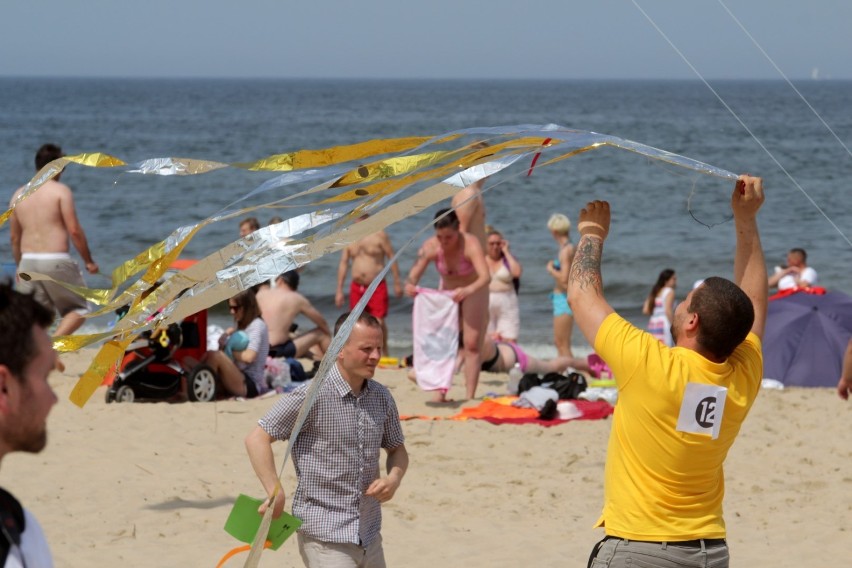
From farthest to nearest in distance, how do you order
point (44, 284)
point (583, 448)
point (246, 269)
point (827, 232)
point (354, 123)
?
point (354, 123) < point (827, 232) < point (44, 284) < point (583, 448) < point (246, 269)

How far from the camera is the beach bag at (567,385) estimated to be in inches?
370

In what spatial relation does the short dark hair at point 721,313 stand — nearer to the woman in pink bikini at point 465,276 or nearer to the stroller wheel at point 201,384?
the woman in pink bikini at point 465,276

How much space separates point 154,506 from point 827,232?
70.7 ft

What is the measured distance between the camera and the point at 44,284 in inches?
346

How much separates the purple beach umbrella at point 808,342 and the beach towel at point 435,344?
3.37 metres

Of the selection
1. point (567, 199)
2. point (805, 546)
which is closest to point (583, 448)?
point (805, 546)

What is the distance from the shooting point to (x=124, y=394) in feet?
29.5

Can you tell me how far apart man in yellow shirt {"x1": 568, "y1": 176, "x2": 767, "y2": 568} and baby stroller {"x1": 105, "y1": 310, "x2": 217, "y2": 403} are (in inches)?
231

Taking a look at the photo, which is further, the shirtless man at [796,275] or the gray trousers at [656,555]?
the shirtless man at [796,275]

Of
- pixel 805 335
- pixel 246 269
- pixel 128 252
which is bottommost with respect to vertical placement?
pixel 128 252

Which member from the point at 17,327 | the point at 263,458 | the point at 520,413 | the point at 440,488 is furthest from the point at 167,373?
the point at 17,327

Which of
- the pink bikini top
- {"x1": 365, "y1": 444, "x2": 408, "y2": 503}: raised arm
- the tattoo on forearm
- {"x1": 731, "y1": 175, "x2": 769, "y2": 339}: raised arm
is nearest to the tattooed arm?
the tattoo on forearm

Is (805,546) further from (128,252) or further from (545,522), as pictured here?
(128,252)

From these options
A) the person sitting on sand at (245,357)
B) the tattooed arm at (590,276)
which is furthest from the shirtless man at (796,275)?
the tattooed arm at (590,276)
